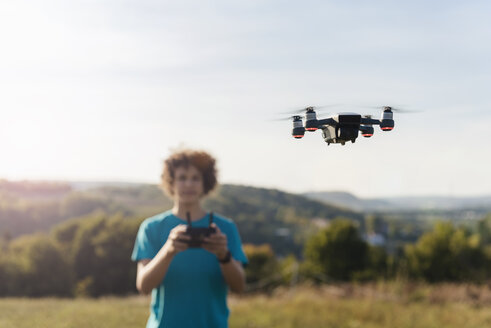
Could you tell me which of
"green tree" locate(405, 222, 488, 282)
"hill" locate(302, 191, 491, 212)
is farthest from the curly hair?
"green tree" locate(405, 222, 488, 282)

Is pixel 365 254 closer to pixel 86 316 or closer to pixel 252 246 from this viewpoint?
pixel 252 246

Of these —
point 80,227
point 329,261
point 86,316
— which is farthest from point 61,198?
point 86,316

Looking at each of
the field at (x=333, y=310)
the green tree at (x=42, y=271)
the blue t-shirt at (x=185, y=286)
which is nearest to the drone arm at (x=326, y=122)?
the blue t-shirt at (x=185, y=286)

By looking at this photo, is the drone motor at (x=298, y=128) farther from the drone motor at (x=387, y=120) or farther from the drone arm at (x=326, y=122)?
the drone motor at (x=387, y=120)

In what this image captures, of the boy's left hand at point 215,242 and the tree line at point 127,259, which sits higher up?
the boy's left hand at point 215,242

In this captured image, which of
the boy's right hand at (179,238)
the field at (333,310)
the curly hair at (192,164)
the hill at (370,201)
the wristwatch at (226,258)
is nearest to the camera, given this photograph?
the hill at (370,201)

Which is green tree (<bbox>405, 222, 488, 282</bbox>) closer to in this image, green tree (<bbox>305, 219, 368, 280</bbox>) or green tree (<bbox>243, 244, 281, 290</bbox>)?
green tree (<bbox>305, 219, 368, 280</bbox>)
